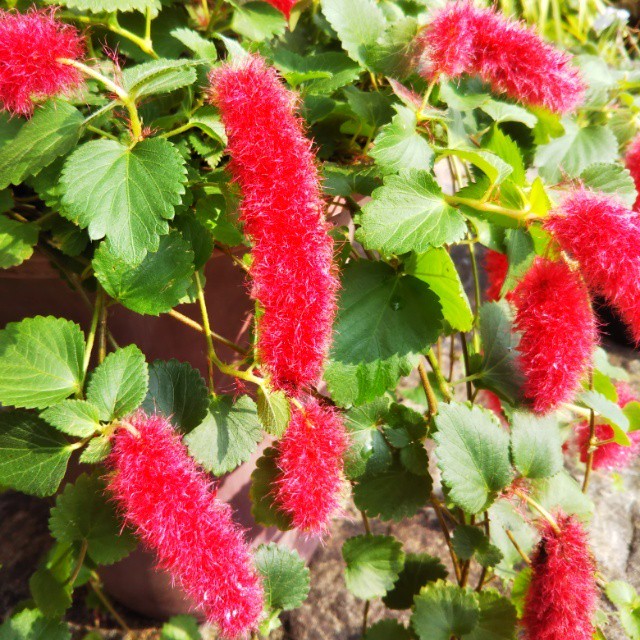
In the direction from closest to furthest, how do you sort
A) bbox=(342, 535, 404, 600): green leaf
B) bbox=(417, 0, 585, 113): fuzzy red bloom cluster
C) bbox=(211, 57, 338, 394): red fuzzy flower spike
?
bbox=(211, 57, 338, 394): red fuzzy flower spike, bbox=(417, 0, 585, 113): fuzzy red bloom cluster, bbox=(342, 535, 404, 600): green leaf

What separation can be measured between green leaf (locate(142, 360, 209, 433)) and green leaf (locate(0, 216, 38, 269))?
0.11 m

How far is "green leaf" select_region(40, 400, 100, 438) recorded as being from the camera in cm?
35

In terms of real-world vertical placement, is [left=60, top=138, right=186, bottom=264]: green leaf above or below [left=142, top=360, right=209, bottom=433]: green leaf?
above

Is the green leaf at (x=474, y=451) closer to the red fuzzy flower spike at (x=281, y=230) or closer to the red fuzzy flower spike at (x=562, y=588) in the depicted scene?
the red fuzzy flower spike at (x=562, y=588)

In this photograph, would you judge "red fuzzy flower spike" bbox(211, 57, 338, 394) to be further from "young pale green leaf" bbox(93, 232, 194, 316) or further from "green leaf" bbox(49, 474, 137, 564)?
"green leaf" bbox(49, 474, 137, 564)

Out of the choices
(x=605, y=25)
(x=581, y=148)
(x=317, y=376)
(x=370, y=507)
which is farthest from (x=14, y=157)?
(x=605, y=25)

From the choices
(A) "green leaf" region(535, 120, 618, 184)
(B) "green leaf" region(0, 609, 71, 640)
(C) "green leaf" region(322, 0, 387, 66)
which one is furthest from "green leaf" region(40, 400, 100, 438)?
(A) "green leaf" region(535, 120, 618, 184)

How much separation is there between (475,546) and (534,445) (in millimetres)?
94

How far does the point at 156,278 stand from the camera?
1.31 ft

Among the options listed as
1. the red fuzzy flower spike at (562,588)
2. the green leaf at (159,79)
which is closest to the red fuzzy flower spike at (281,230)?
the green leaf at (159,79)

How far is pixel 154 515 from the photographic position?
0.33 meters

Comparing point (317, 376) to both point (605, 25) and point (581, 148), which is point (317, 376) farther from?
point (605, 25)

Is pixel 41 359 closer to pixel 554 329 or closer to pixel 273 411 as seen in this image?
pixel 273 411

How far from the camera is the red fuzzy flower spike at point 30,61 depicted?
0.33 metres
